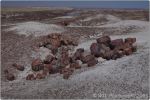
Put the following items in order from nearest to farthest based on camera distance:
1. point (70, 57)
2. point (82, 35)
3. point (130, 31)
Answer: point (70, 57) → point (82, 35) → point (130, 31)

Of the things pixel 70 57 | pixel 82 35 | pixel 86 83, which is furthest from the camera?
pixel 82 35

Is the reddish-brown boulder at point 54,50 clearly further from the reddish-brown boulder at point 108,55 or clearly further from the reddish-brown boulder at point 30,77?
the reddish-brown boulder at point 30,77

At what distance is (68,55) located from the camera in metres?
26.5

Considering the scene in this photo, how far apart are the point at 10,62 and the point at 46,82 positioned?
478cm

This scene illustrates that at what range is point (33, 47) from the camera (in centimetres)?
2788

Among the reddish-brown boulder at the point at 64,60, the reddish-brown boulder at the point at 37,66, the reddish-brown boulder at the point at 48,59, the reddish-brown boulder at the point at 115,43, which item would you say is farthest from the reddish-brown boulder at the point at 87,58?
the reddish-brown boulder at the point at 37,66

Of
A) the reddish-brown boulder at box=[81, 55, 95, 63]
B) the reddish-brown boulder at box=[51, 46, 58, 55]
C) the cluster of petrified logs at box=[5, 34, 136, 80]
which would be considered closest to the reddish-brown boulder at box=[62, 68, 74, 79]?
Result: the cluster of petrified logs at box=[5, 34, 136, 80]

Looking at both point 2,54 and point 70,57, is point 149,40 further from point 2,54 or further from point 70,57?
point 2,54

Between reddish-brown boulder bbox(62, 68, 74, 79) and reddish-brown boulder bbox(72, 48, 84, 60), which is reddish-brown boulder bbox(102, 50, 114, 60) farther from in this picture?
reddish-brown boulder bbox(62, 68, 74, 79)

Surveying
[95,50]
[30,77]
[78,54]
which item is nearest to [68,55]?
[78,54]

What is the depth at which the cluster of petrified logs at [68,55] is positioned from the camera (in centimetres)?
2367

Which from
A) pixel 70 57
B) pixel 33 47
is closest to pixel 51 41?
pixel 33 47

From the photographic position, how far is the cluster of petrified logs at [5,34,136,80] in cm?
2367

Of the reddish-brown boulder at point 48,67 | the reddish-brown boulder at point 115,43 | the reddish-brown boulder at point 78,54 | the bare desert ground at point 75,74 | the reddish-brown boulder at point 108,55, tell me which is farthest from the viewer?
the reddish-brown boulder at point 115,43
